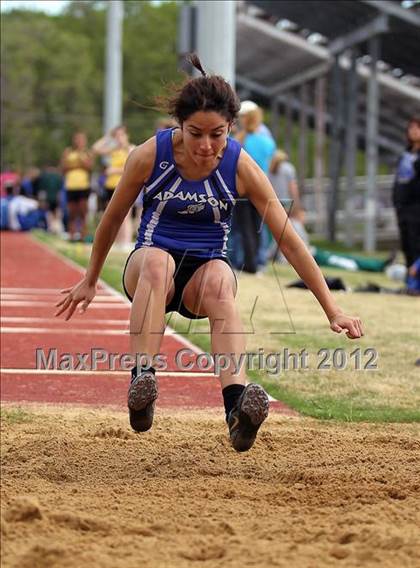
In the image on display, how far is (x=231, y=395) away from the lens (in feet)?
16.8

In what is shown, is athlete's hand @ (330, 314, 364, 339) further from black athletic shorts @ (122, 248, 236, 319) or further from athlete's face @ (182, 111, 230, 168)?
athlete's face @ (182, 111, 230, 168)

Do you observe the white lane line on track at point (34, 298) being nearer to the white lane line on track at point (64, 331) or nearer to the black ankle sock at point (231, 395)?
the white lane line on track at point (64, 331)

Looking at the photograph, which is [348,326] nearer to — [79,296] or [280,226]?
[280,226]

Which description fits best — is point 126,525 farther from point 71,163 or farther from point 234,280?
point 71,163

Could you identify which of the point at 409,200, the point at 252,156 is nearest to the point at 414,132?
the point at 409,200

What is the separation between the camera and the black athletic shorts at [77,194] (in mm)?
23531

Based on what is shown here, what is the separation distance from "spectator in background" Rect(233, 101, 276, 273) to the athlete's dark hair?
9.67m

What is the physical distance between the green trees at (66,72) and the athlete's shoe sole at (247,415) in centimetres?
4742

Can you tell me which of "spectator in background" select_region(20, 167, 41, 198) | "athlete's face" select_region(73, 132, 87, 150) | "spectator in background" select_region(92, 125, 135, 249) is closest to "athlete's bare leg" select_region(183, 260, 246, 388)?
"spectator in background" select_region(92, 125, 135, 249)

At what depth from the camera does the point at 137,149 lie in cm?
531

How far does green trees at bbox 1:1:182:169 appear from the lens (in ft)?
189

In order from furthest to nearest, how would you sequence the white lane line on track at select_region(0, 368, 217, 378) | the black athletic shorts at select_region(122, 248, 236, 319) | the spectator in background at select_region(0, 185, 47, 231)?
the spectator in background at select_region(0, 185, 47, 231)
the white lane line on track at select_region(0, 368, 217, 378)
the black athletic shorts at select_region(122, 248, 236, 319)

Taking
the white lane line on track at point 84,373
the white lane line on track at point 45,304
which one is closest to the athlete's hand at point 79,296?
the white lane line on track at point 84,373

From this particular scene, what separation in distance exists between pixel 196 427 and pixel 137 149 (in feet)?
5.80
